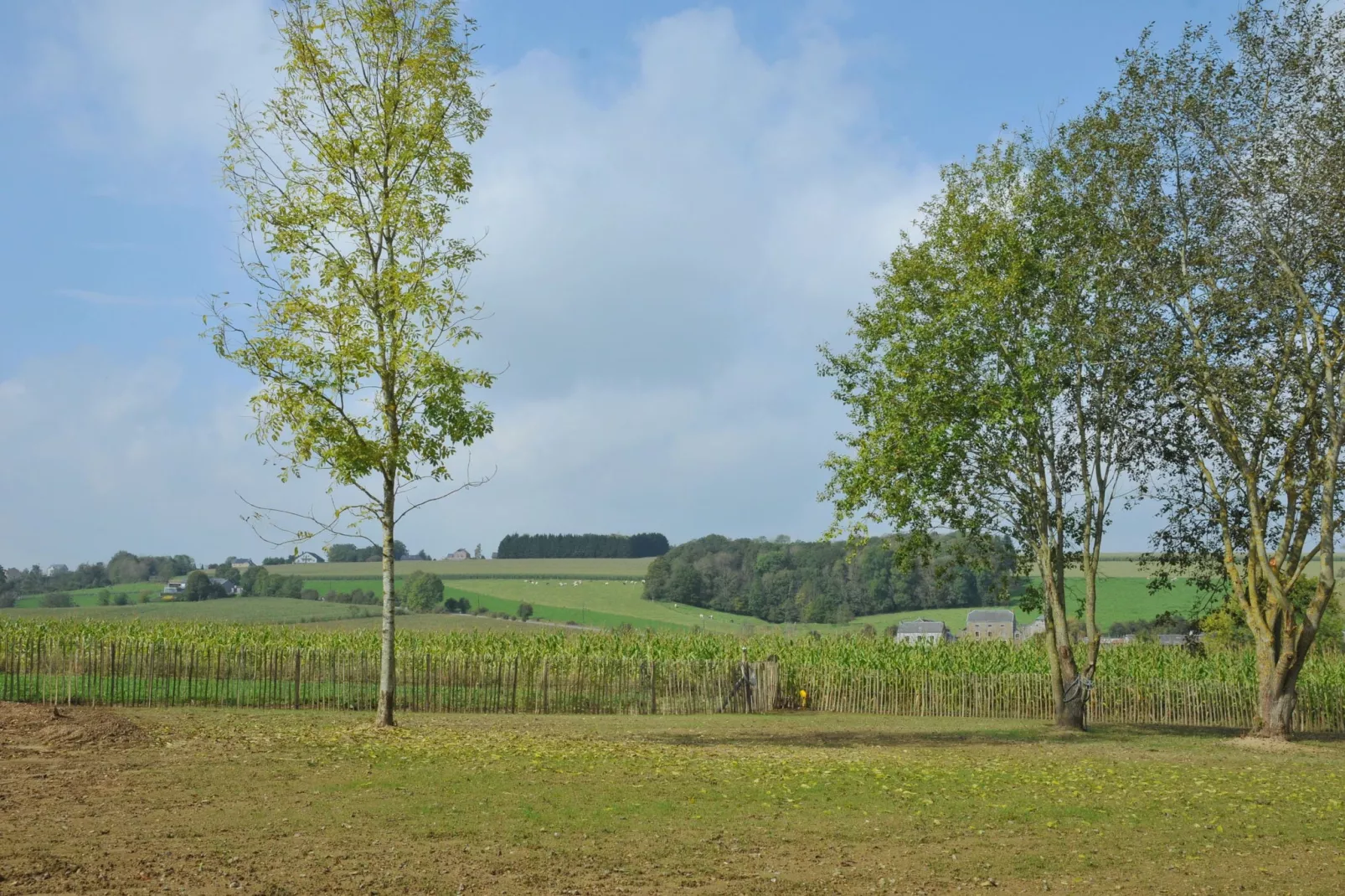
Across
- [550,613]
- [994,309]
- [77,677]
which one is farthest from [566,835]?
[550,613]

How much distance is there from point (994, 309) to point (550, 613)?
199 ft

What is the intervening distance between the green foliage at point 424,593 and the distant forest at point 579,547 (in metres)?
32.0

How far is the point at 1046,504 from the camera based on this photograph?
82.8 feet

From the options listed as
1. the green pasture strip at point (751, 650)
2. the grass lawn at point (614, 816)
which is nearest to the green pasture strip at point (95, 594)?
the green pasture strip at point (751, 650)

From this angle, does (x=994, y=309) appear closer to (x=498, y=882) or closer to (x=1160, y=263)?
(x=1160, y=263)

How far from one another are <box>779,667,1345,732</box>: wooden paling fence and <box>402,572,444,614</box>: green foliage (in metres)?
51.3

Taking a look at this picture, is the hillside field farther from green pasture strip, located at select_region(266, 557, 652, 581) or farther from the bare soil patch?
the bare soil patch

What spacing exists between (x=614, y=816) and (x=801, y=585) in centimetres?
7186

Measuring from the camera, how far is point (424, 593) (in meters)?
82.8

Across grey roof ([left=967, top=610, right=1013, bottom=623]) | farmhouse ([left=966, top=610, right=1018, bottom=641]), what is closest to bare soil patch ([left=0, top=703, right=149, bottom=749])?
farmhouse ([left=966, top=610, right=1018, bottom=641])

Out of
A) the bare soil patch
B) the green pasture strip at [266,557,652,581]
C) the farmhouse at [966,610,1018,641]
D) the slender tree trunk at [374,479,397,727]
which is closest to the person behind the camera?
the bare soil patch

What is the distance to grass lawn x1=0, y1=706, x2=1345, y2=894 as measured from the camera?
8438 mm

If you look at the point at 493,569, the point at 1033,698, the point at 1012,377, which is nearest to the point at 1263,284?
the point at 1012,377

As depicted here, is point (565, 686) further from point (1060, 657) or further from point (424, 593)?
point (424, 593)
